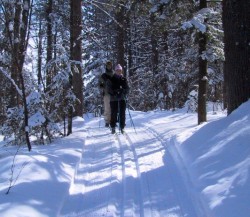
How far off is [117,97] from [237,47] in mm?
4484

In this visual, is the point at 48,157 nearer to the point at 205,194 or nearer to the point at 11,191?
the point at 11,191

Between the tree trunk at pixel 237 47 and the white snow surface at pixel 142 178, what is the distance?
436 millimetres

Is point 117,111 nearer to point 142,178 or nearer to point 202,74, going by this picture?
point 202,74

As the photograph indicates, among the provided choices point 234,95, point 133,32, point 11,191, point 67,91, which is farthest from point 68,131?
point 133,32

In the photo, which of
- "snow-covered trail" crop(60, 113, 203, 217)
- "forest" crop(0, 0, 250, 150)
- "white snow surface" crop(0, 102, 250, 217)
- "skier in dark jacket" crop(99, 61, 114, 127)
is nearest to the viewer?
"white snow surface" crop(0, 102, 250, 217)

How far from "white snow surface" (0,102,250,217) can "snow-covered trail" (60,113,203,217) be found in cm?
1

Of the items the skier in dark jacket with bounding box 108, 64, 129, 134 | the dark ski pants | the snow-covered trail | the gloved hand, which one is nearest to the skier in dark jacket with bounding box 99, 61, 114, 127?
the skier in dark jacket with bounding box 108, 64, 129, 134

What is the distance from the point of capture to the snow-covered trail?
5531 mm

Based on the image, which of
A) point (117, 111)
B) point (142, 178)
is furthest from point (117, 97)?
point (142, 178)

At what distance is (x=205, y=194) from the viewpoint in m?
5.46

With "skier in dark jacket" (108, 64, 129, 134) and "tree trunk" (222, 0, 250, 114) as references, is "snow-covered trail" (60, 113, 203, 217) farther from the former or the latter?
"tree trunk" (222, 0, 250, 114)

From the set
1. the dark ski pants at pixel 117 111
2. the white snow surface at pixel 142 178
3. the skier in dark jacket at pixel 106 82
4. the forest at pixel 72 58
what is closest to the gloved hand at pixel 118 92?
the dark ski pants at pixel 117 111

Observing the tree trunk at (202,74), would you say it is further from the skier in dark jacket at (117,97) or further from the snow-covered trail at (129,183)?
the snow-covered trail at (129,183)

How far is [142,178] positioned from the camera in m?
7.00
